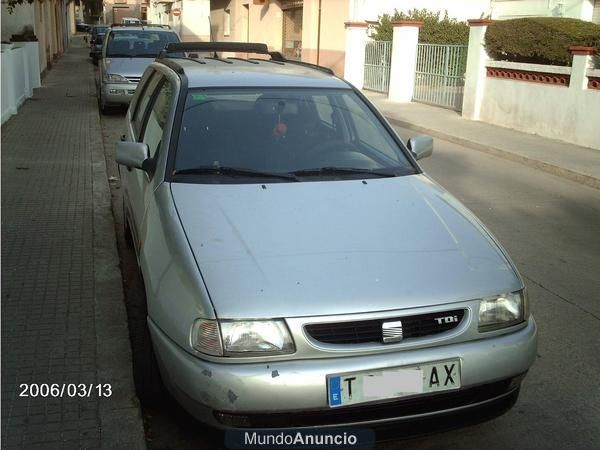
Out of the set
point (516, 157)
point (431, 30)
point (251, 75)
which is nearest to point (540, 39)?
point (516, 157)

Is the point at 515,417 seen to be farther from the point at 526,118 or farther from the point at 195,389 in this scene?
the point at 526,118

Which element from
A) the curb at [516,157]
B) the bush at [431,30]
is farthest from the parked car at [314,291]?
the bush at [431,30]

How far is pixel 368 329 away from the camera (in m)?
2.80

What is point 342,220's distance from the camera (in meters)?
3.47

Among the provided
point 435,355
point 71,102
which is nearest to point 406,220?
point 435,355

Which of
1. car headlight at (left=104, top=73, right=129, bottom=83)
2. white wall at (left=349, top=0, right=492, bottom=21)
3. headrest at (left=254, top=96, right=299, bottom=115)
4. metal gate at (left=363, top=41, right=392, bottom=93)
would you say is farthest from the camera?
white wall at (left=349, top=0, right=492, bottom=21)

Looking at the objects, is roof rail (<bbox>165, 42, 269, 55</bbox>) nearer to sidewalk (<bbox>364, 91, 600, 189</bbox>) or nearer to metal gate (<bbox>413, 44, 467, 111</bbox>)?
sidewalk (<bbox>364, 91, 600, 189</bbox>)

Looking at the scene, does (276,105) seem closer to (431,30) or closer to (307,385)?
(307,385)

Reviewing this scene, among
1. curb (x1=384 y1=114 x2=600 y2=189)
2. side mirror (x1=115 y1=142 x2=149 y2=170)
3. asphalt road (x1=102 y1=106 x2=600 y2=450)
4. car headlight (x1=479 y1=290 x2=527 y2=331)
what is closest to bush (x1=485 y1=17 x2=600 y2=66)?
curb (x1=384 y1=114 x2=600 y2=189)

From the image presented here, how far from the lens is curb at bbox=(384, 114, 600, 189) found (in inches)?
391

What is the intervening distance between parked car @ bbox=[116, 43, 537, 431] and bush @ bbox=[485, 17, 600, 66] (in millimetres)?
10246

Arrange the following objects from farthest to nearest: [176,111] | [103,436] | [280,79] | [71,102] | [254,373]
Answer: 1. [71,102]
2. [280,79]
3. [176,111]
4. [103,436]
5. [254,373]

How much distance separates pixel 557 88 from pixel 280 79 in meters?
9.81

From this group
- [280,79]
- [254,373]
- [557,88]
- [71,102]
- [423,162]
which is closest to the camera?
[254,373]
